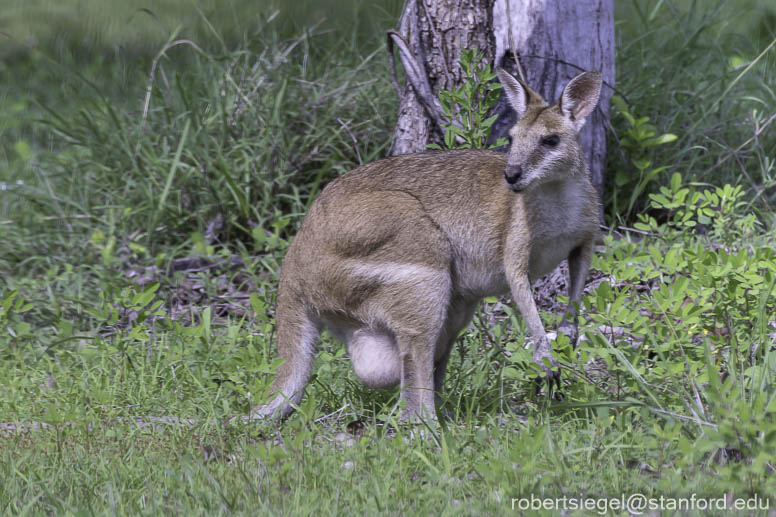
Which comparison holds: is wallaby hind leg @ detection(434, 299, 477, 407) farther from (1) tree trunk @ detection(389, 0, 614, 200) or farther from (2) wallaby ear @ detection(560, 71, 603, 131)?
(1) tree trunk @ detection(389, 0, 614, 200)

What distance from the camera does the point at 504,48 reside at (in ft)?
17.2

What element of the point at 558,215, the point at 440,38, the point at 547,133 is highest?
the point at 547,133

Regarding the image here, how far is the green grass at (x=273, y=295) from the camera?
302 cm

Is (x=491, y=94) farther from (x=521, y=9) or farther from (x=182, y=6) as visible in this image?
(x=182, y=6)

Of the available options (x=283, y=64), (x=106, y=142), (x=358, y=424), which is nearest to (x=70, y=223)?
(x=106, y=142)

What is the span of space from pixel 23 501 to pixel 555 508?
65.2 inches

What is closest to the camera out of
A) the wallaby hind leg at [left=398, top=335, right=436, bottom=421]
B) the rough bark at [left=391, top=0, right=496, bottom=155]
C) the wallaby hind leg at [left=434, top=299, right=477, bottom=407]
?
the wallaby hind leg at [left=398, top=335, right=436, bottom=421]

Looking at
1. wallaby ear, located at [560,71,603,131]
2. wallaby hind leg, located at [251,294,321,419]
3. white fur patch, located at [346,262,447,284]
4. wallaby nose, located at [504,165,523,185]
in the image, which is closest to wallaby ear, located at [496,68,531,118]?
wallaby ear, located at [560,71,603,131]

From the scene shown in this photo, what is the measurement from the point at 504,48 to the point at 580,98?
167 cm

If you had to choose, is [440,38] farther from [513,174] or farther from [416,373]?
[416,373]

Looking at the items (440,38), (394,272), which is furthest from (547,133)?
(440,38)

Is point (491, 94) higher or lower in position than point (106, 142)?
higher

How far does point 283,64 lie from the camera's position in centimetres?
657

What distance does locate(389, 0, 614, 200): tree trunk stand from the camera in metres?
4.85
